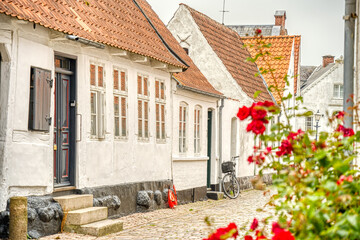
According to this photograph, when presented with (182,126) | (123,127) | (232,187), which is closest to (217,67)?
(232,187)

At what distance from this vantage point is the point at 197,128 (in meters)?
20.1

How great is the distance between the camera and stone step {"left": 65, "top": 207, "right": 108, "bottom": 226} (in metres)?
11.3

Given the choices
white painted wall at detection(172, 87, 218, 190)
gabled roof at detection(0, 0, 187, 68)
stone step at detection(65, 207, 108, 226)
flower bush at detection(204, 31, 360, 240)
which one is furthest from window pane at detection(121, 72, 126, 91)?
flower bush at detection(204, 31, 360, 240)

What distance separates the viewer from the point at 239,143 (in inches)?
958

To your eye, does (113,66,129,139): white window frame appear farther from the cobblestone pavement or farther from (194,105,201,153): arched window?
(194,105,201,153): arched window

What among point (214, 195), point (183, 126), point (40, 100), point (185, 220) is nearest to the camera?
point (40, 100)

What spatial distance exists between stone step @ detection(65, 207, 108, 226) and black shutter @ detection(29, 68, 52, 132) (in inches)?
59.8

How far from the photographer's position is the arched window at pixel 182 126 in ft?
60.7

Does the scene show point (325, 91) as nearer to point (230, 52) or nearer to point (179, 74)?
point (230, 52)

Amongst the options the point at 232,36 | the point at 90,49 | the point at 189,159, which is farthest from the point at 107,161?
the point at 232,36

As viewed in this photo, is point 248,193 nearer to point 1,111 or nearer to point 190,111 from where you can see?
point 190,111

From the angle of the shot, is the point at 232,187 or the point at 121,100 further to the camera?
the point at 232,187

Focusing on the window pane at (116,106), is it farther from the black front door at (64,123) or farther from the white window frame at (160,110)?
the white window frame at (160,110)

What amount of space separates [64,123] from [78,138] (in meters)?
0.41
